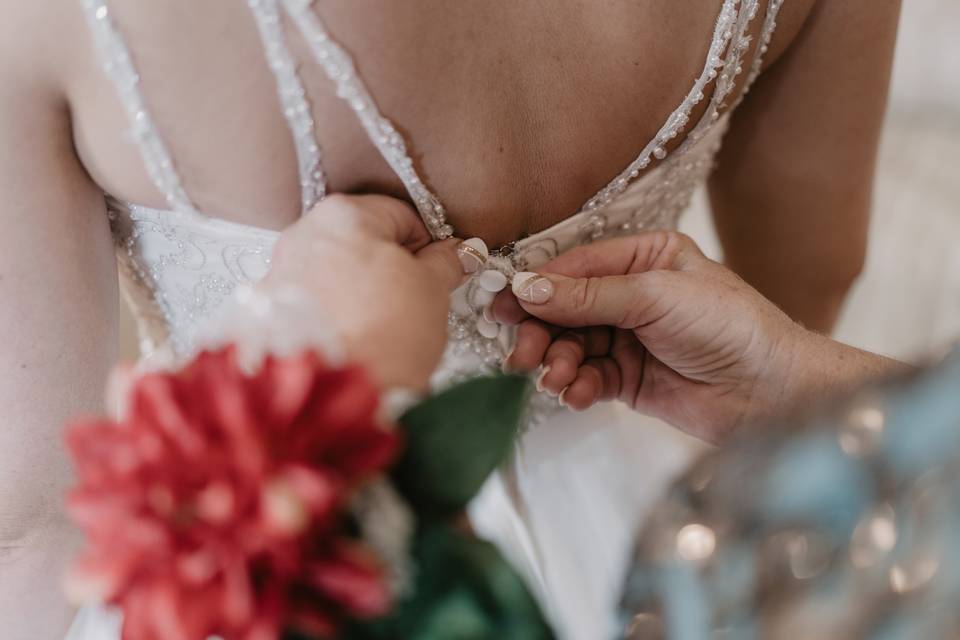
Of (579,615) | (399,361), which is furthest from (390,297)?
(579,615)

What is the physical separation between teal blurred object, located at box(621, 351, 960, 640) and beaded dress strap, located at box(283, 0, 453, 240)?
351 mm

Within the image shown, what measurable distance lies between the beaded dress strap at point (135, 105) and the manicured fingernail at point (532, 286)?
26 cm

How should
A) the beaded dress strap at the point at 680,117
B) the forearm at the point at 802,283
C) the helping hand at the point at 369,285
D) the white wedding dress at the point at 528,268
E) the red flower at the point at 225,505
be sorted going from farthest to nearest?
the forearm at the point at 802,283, the beaded dress strap at the point at 680,117, the white wedding dress at the point at 528,268, the helping hand at the point at 369,285, the red flower at the point at 225,505

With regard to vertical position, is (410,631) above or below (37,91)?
below

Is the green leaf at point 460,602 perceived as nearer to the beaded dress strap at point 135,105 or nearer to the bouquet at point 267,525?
the bouquet at point 267,525

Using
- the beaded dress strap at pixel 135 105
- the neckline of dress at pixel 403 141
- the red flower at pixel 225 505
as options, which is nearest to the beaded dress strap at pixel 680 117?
the neckline of dress at pixel 403 141

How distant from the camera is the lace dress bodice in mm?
502

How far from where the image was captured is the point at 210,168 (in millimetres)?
545

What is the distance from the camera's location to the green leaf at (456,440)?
33 cm

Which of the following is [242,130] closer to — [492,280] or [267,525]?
[492,280]

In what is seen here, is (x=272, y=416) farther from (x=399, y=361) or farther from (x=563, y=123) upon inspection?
(x=563, y=123)

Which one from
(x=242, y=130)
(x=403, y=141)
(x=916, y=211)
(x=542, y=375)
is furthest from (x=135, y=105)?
(x=916, y=211)

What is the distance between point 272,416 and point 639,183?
511mm

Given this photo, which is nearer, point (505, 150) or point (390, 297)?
point (390, 297)
